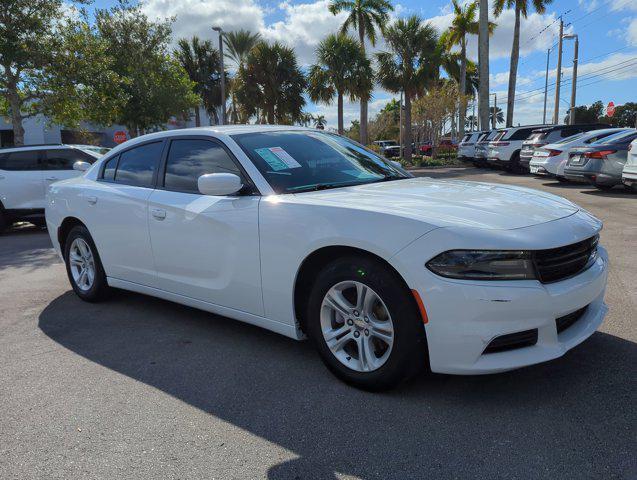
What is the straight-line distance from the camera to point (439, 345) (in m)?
2.70

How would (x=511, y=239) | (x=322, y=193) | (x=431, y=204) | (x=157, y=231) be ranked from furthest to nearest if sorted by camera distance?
(x=157, y=231)
(x=322, y=193)
(x=431, y=204)
(x=511, y=239)

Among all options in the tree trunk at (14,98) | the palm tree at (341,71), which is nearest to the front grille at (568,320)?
the tree trunk at (14,98)

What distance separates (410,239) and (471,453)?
3.41 ft

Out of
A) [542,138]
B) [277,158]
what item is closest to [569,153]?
[542,138]

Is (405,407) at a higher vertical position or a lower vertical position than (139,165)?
lower

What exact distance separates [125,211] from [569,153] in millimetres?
11782

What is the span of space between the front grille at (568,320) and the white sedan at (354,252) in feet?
0.04

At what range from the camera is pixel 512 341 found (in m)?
2.66

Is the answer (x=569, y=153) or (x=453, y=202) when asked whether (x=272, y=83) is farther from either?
(x=453, y=202)

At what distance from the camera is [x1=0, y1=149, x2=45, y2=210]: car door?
1045cm

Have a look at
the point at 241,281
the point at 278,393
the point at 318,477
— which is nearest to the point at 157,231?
the point at 241,281

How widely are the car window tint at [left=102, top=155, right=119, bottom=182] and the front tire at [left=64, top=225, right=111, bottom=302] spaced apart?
54 centimetres

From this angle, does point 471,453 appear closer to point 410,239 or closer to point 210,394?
point 410,239

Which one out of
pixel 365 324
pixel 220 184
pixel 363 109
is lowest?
pixel 365 324
